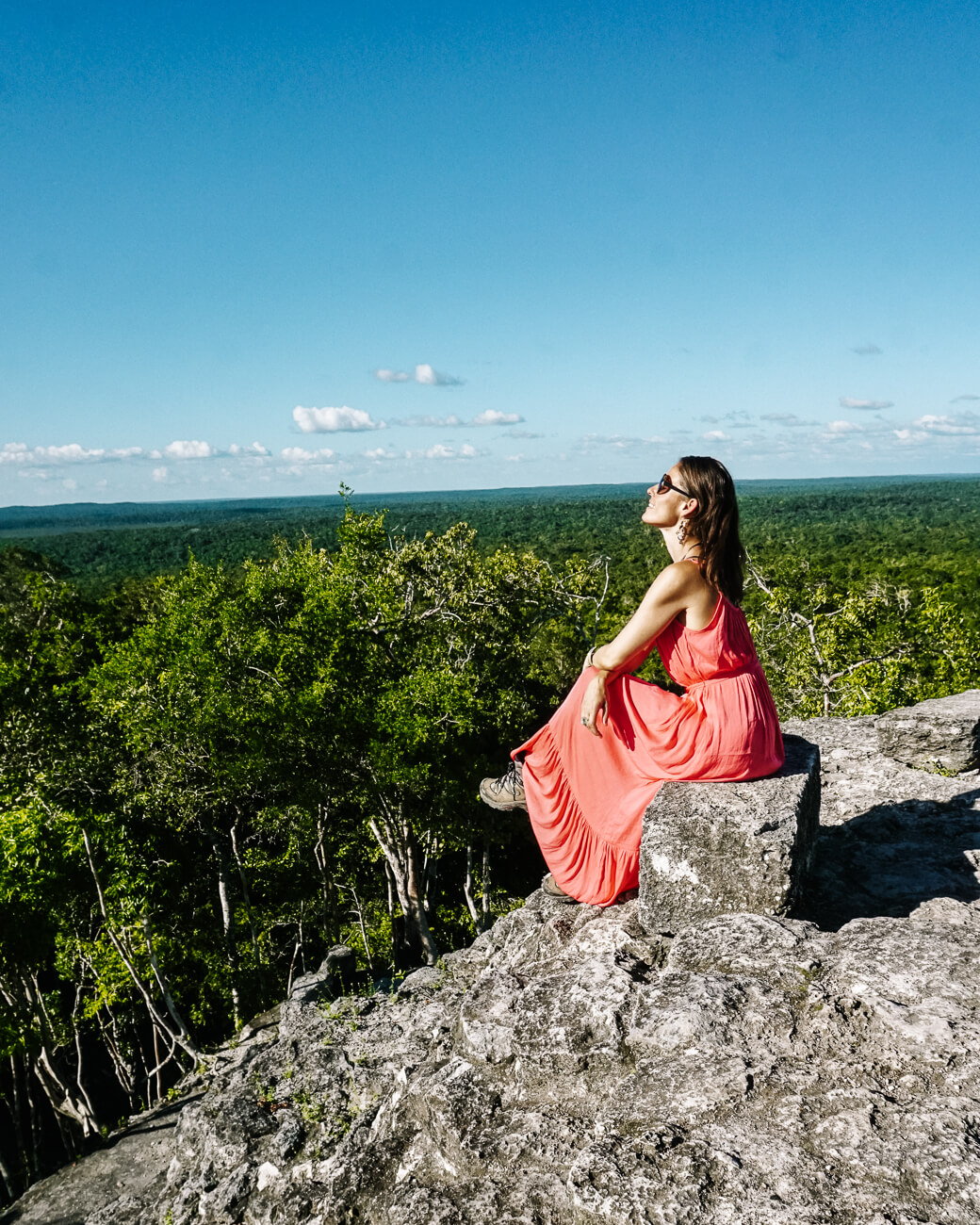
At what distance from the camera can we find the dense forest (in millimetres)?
15250

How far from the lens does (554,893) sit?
5668 mm

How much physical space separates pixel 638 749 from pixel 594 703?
47 centimetres

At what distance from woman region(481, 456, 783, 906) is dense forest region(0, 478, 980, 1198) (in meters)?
9.75

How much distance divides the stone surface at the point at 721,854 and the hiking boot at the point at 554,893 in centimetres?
82

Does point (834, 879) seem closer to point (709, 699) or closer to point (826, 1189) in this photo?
point (709, 699)

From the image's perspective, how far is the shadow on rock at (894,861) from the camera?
17.5 feet

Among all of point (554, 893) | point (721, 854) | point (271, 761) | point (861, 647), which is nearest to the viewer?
point (721, 854)

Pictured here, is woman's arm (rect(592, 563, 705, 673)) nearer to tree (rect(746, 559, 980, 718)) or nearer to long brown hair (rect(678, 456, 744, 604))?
long brown hair (rect(678, 456, 744, 604))

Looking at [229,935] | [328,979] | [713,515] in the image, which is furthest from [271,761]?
[713,515]

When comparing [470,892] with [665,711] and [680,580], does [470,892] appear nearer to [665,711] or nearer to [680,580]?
[665,711]

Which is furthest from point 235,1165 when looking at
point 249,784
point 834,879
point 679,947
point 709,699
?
point 249,784

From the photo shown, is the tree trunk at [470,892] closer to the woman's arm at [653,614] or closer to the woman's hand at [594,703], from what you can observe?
the woman's hand at [594,703]

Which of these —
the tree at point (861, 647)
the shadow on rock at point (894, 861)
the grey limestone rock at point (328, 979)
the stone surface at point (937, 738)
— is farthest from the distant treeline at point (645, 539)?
the grey limestone rock at point (328, 979)

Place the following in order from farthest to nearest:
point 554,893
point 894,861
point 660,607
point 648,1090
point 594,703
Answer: point 894,861 → point 554,893 → point 594,703 → point 660,607 → point 648,1090
